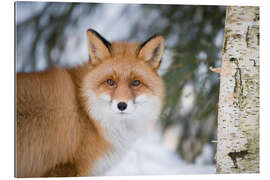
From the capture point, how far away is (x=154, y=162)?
415 centimetres

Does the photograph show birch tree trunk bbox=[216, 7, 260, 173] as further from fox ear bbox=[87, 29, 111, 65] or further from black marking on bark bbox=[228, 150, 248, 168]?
fox ear bbox=[87, 29, 111, 65]

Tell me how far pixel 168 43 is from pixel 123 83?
2.47ft

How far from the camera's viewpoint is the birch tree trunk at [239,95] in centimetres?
412

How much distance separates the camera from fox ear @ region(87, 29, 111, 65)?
3.87 metres

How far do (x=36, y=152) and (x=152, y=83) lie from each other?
1.30 meters

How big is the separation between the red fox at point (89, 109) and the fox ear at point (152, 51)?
1 cm

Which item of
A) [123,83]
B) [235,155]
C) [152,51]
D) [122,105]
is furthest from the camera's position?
[235,155]

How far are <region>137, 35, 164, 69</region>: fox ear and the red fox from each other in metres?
0.01

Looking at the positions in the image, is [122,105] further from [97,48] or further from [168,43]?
[168,43]

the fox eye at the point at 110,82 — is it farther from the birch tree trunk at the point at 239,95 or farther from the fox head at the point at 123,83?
the birch tree trunk at the point at 239,95

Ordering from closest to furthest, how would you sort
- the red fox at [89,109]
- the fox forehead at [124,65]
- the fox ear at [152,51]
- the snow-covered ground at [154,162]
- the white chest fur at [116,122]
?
the red fox at [89,109] → the white chest fur at [116,122] → the fox forehead at [124,65] → the fox ear at [152,51] → the snow-covered ground at [154,162]

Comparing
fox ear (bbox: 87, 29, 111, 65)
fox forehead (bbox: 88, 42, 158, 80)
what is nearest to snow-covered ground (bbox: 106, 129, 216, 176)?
fox forehead (bbox: 88, 42, 158, 80)

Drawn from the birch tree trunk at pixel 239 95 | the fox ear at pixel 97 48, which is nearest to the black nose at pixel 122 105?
the fox ear at pixel 97 48

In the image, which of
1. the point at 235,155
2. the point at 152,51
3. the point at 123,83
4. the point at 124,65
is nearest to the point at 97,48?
the point at 124,65
